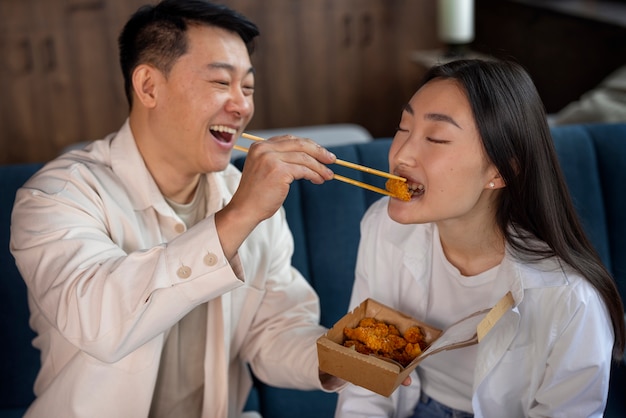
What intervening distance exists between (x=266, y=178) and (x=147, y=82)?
20.7 inches

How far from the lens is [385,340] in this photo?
1369 mm

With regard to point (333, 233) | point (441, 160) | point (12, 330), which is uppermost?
point (441, 160)

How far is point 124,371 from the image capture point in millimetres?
1526

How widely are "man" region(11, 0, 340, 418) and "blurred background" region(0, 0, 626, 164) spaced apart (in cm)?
203

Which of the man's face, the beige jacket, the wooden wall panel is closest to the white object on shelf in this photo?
the wooden wall panel

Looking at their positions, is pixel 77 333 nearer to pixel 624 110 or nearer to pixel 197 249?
pixel 197 249

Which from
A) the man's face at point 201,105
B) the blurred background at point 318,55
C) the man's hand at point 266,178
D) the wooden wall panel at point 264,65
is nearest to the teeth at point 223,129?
the man's face at point 201,105

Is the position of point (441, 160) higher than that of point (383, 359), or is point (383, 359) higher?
point (441, 160)

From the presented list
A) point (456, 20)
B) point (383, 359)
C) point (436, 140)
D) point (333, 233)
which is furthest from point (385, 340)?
point (456, 20)

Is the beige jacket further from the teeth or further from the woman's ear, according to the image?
the woman's ear

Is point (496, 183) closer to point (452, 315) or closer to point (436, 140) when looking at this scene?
point (436, 140)

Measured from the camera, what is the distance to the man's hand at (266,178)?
1.32 meters

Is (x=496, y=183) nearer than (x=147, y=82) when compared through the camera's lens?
Yes

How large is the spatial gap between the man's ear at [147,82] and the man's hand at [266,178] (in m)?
0.45
